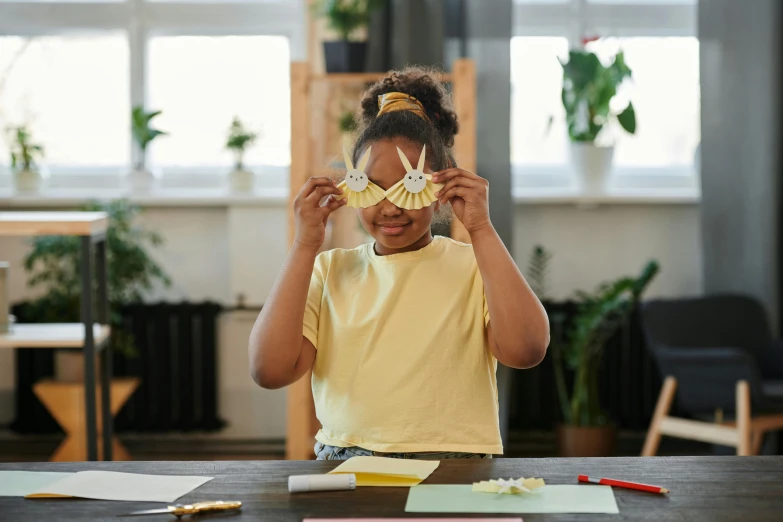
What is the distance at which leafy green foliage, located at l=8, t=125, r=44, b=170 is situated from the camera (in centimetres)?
376

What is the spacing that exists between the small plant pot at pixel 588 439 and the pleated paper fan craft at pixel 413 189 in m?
2.34

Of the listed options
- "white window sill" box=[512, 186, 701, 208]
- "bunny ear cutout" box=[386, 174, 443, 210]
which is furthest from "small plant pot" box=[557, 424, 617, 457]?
"bunny ear cutout" box=[386, 174, 443, 210]

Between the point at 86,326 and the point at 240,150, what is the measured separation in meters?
1.36

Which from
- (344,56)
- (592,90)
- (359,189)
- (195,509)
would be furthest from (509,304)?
(592,90)

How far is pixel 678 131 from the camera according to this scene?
156 inches

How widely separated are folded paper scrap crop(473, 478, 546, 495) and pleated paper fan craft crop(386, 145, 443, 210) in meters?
0.46

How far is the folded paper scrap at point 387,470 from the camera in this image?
1.12m

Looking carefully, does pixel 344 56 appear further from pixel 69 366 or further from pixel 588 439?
pixel 588 439

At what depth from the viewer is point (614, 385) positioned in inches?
149

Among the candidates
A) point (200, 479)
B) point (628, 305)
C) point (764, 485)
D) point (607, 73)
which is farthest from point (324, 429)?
point (607, 73)

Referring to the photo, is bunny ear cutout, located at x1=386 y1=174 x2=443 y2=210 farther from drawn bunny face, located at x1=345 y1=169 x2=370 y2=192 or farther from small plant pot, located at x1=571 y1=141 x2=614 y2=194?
small plant pot, located at x1=571 y1=141 x2=614 y2=194

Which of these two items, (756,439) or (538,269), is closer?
(756,439)

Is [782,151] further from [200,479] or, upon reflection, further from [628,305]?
[200,479]

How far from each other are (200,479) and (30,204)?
2.98m
